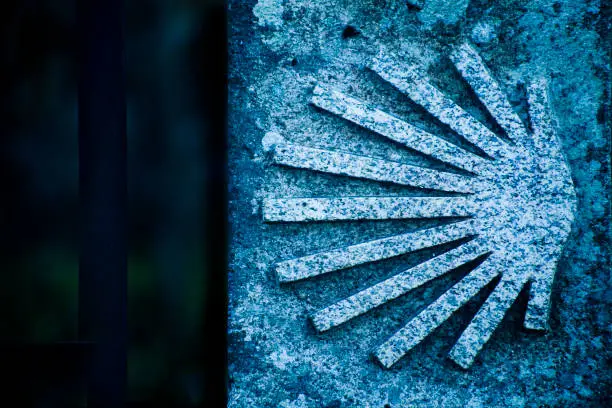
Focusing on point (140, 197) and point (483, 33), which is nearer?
point (483, 33)

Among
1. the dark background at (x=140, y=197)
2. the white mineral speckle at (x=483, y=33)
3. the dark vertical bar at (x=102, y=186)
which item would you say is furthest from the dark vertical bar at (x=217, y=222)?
the white mineral speckle at (x=483, y=33)

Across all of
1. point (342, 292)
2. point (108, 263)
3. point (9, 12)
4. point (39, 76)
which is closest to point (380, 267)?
point (342, 292)

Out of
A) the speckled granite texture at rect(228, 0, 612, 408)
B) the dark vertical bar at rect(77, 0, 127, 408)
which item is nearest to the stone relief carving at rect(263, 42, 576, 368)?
the speckled granite texture at rect(228, 0, 612, 408)

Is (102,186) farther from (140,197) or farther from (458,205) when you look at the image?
(458,205)

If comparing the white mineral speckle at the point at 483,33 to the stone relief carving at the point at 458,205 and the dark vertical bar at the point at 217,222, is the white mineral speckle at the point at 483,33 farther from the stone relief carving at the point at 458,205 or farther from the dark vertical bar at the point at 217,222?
the dark vertical bar at the point at 217,222

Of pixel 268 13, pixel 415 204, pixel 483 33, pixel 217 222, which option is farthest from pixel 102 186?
pixel 483 33

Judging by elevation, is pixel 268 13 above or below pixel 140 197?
above
